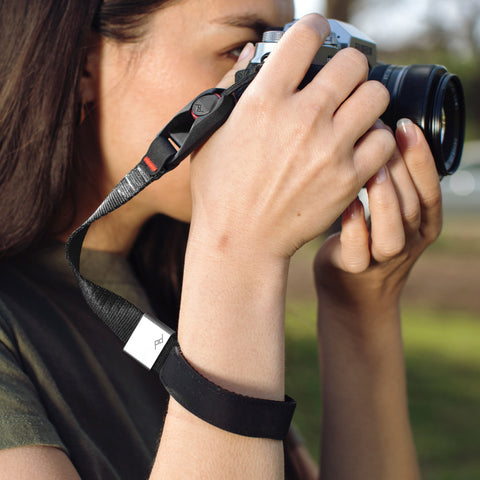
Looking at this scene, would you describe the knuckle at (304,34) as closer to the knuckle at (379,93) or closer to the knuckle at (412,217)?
the knuckle at (379,93)

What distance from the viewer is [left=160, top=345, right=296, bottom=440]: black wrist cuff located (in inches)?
34.5

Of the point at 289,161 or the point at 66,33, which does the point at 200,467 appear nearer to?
the point at 289,161

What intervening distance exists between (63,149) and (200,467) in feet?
2.11

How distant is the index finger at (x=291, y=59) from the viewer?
3.12 ft

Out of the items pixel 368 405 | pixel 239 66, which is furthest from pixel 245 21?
pixel 368 405

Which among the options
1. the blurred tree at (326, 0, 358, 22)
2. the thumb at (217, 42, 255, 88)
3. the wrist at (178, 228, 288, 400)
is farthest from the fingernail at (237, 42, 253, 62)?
the blurred tree at (326, 0, 358, 22)

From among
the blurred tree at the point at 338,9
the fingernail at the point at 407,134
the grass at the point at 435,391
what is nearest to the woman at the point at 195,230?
the fingernail at the point at 407,134

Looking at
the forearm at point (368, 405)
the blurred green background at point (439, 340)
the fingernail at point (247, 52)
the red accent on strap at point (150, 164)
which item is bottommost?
the blurred green background at point (439, 340)

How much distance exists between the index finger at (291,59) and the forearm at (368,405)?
2.03 ft

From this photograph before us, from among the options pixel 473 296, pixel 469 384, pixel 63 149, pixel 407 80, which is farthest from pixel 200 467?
pixel 473 296

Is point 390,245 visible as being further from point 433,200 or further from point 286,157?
point 286,157

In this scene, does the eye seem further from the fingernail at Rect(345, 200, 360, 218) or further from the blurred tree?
the blurred tree

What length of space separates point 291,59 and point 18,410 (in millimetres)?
632

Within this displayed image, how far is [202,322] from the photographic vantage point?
0.92 m
